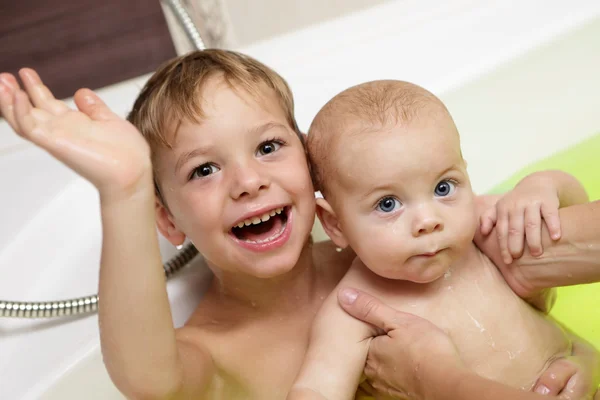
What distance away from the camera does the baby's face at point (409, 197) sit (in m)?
0.85

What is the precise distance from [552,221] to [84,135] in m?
0.59

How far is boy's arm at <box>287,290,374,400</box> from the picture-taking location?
34.5 inches

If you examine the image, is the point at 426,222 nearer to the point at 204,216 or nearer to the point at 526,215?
the point at 526,215

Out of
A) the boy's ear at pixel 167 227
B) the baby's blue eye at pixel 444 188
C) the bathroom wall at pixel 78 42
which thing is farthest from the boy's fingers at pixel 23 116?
the bathroom wall at pixel 78 42

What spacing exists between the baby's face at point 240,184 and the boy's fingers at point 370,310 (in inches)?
3.6

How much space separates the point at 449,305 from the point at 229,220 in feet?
1.03

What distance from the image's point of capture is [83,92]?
29.9 inches

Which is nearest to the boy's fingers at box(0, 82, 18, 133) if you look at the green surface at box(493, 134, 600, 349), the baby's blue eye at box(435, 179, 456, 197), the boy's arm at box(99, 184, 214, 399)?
the boy's arm at box(99, 184, 214, 399)

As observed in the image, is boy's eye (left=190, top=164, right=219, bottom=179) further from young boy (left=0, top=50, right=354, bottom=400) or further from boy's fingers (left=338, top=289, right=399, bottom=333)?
boy's fingers (left=338, top=289, right=399, bottom=333)

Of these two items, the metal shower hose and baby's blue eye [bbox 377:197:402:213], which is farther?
the metal shower hose

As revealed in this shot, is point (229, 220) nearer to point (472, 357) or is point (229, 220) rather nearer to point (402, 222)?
point (402, 222)

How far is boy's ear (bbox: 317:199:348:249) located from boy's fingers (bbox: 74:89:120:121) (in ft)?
1.03

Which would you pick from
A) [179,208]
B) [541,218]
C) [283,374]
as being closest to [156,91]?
[179,208]

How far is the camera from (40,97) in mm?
723
